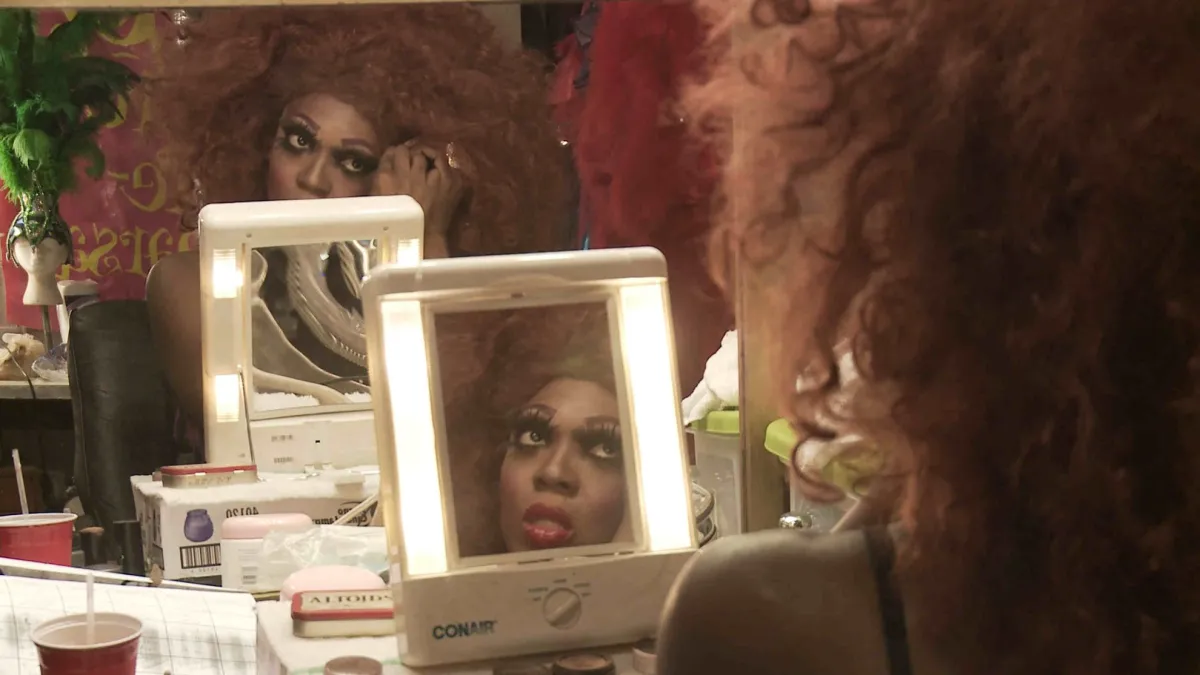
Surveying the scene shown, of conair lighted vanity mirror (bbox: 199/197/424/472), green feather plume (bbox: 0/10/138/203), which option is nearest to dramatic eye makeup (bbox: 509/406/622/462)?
conair lighted vanity mirror (bbox: 199/197/424/472)

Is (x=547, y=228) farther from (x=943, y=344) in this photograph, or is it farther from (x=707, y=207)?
(x=943, y=344)

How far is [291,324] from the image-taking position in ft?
5.11

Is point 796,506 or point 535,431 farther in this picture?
point 796,506

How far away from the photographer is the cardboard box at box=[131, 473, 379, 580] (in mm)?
1294

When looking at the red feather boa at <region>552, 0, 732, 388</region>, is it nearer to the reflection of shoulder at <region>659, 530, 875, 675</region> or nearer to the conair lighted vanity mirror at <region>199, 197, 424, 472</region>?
the conair lighted vanity mirror at <region>199, 197, 424, 472</region>

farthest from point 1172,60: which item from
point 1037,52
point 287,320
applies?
point 287,320

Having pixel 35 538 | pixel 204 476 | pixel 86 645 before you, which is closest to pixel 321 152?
pixel 204 476

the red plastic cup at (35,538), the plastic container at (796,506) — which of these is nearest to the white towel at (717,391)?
the plastic container at (796,506)

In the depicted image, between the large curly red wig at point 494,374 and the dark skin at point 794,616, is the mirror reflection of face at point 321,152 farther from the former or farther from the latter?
the dark skin at point 794,616

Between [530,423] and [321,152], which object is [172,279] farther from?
[530,423]

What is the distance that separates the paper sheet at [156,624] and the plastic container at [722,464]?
17.9 inches

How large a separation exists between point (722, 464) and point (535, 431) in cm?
35

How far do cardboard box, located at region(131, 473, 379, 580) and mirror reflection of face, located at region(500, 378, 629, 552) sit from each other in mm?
424

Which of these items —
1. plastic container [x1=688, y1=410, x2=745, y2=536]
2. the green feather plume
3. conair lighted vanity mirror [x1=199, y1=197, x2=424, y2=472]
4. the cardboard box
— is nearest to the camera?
plastic container [x1=688, y1=410, x2=745, y2=536]
